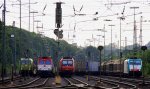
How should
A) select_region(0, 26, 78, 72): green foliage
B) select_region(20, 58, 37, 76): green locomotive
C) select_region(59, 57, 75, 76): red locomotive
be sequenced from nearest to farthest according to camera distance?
select_region(59, 57, 75, 76): red locomotive → select_region(20, 58, 37, 76): green locomotive → select_region(0, 26, 78, 72): green foliage

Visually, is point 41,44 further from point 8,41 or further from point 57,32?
point 57,32

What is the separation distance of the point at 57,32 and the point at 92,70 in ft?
233

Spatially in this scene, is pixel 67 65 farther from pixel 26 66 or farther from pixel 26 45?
pixel 26 45

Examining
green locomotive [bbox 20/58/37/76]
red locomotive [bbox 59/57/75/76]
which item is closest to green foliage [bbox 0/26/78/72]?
green locomotive [bbox 20/58/37/76]

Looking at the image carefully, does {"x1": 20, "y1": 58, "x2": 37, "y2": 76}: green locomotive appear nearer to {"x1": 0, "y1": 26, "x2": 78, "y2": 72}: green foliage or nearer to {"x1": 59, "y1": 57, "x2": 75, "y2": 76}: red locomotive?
{"x1": 59, "y1": 57, "x2": 75, "y2": 76}: red locomotive

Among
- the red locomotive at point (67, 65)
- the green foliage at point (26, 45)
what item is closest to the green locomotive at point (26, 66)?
the red locomotive at point (67, 65)

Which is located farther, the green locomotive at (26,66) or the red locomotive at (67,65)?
the green locomotive at (26,66)

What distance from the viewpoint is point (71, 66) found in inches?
3147

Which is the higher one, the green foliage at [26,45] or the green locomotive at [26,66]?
the green foliage at [26,45]

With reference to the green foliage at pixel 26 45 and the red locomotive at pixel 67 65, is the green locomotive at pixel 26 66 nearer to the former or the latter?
the red locomotive at pixel 67 65

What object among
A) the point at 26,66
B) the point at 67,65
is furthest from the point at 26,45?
the point at 67,65

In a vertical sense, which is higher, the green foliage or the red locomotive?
the green foliage

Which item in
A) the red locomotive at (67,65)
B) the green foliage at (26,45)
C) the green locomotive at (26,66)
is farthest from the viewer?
the green foliage at (26,45)

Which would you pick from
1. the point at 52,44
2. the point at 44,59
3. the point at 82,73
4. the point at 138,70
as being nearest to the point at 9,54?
the point at 82,73
